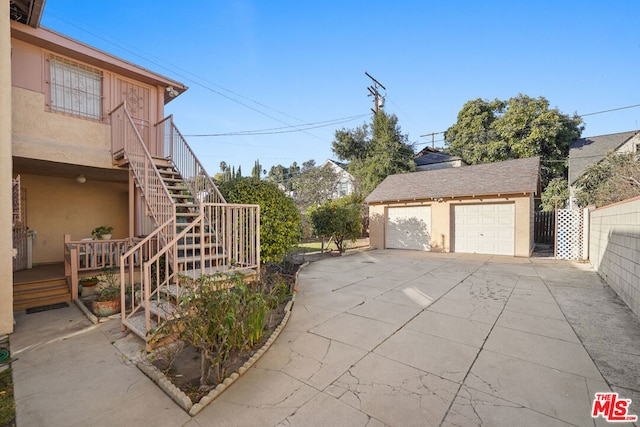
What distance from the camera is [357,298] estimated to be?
16.4ft

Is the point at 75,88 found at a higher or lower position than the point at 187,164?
higher

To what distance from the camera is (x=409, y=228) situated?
1230 centimetres

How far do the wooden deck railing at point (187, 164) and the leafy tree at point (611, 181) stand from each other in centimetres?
1288

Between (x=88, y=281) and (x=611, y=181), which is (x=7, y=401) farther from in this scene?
(x=611, y=181)

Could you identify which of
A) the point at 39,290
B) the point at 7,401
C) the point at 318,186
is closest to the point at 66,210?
the point at 39,290

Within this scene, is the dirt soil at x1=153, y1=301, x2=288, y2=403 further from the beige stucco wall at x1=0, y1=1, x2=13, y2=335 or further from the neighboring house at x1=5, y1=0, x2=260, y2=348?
the beige stucco wall at x1=0, y1=1, x2=13, y2=335

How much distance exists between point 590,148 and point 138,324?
2596 cm

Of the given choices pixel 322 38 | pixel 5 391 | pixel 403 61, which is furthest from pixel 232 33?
pixel 5 391

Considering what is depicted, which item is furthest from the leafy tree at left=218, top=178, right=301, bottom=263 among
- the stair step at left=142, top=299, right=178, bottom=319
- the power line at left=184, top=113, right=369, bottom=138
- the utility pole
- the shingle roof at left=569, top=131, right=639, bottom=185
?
the shingle roof at left=569, top=131, right=639, bottom=185

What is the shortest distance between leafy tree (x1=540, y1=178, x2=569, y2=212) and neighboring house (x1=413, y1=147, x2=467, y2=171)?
630cm

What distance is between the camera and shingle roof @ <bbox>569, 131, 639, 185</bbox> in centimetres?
1702

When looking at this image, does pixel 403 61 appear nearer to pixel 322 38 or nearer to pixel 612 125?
pixel 322 38

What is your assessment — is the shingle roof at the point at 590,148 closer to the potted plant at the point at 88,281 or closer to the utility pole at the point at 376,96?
the utility pole at the point at 376,96

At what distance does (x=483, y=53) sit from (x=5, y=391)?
16.1 meters
